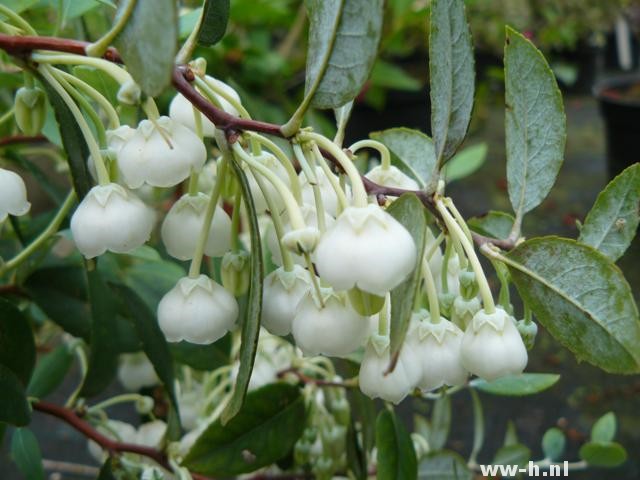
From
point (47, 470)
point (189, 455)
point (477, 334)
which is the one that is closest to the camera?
point (477, 334)

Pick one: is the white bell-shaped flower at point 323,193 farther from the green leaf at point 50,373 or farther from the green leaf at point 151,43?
the green leaf at point 50,373

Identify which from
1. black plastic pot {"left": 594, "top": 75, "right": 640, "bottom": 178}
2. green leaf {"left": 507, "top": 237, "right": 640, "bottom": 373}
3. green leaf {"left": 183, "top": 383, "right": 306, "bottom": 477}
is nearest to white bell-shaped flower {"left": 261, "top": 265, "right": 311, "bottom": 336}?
green leaf {"left": 507, "top": 237, "right": 640, "bottom": 373}

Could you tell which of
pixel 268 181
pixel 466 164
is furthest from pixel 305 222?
pixel 466 164

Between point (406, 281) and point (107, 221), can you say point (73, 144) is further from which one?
point (406, 281)

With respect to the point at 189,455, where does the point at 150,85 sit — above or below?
above

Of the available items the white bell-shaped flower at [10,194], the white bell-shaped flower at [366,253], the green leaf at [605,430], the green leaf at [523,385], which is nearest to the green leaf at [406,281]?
the white bell-shaped flower at [366,253]

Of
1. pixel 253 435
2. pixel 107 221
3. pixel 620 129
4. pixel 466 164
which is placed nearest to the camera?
pixel 107 221

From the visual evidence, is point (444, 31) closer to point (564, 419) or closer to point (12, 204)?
point (12, 204)

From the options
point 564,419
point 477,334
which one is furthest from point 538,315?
point 564,419
